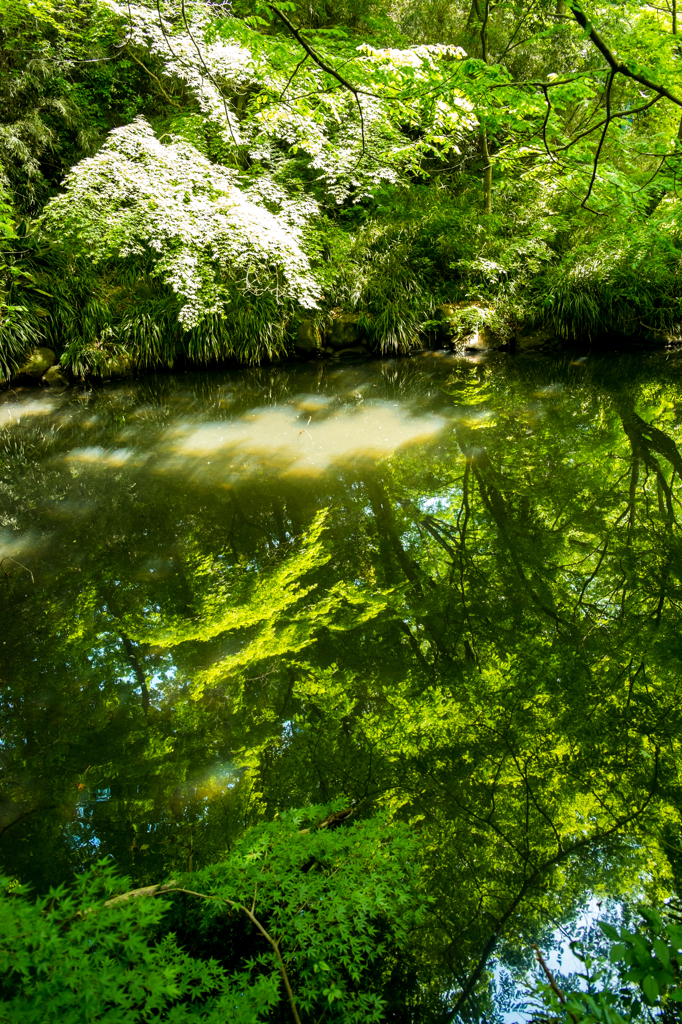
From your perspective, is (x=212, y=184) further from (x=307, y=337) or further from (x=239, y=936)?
(x=239, y=936)

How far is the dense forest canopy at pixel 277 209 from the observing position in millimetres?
6930

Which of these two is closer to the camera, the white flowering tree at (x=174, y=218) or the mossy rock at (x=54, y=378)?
the white flowering tree at (x=174, y=218)

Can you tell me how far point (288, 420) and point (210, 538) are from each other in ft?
7.76

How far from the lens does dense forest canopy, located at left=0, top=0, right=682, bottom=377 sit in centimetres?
693

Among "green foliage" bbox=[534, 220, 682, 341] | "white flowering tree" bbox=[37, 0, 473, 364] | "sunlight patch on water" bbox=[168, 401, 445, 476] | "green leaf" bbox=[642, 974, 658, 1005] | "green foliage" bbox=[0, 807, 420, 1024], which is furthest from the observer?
"green foliage" bbox=[534, 220, 682, 341]

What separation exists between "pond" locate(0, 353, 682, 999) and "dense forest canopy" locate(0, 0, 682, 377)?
284 cm

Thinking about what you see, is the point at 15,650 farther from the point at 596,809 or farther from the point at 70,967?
the point at 596,809

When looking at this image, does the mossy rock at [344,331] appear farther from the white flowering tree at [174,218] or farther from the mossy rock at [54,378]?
the mossy rock at [54,378]

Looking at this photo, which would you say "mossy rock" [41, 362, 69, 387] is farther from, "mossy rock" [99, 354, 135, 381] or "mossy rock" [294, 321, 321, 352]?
"mossy rock" [294, 321, 321, 352]

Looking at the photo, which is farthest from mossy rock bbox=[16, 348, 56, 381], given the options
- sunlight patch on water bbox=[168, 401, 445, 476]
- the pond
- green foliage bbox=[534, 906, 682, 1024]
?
green foliage bbox=[534, 906, 682, 1024]

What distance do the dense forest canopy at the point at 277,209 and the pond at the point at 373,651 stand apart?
284 cm

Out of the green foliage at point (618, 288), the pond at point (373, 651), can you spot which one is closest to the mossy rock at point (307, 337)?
the green foliage at point (618, 288)

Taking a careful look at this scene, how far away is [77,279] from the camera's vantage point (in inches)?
302

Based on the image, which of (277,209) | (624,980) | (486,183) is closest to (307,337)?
(277,209)
